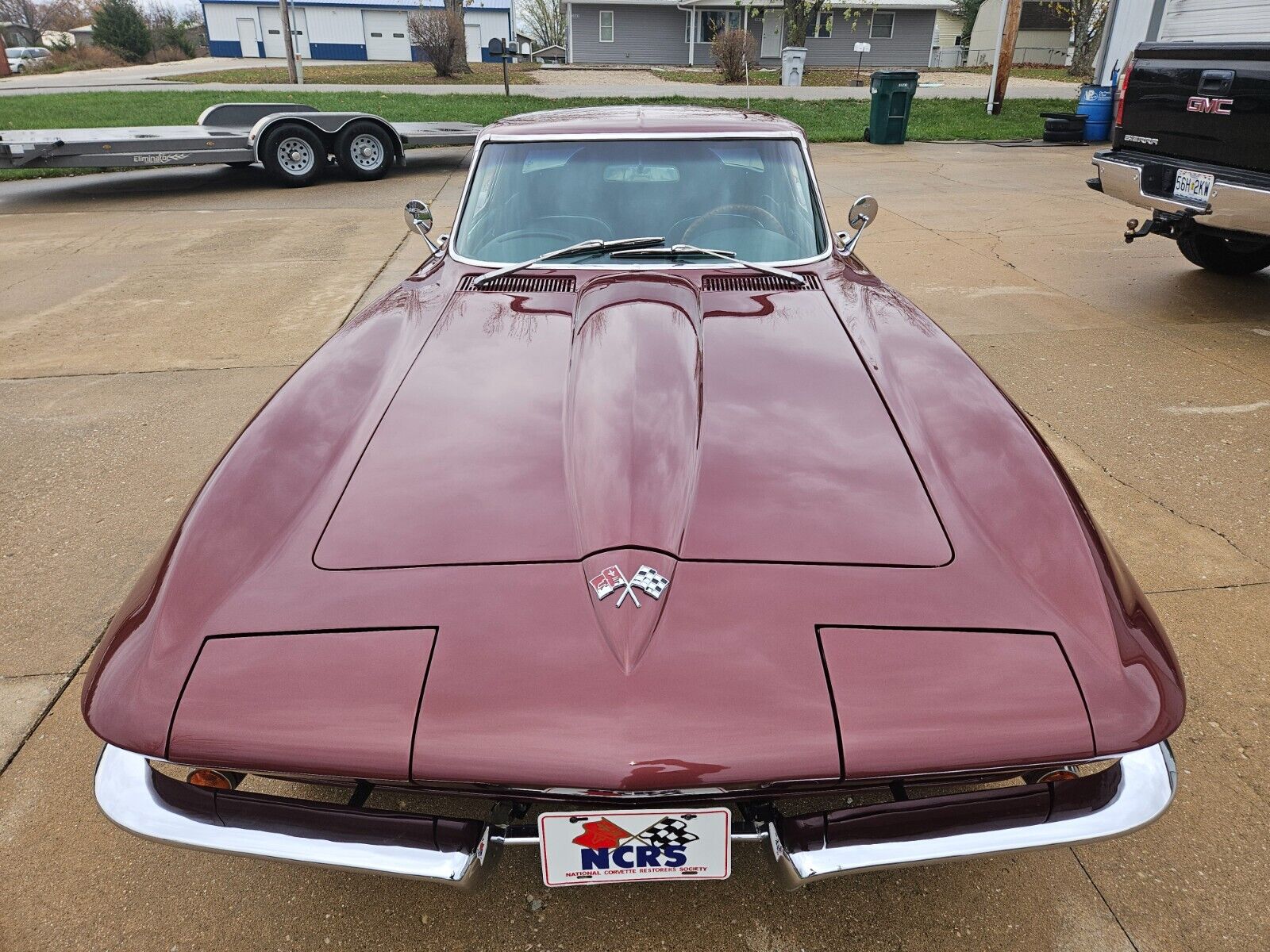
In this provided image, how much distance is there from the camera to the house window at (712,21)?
3600 cm

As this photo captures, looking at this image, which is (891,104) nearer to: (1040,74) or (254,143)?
(254,143)

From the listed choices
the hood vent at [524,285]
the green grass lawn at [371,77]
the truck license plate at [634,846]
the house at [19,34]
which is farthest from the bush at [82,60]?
the truck license plate at [634,846]

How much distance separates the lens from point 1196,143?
5.10 m

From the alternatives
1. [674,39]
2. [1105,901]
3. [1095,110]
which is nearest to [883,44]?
[674,39]

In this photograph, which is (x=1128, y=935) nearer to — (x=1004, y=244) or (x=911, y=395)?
(x=911, y=395)

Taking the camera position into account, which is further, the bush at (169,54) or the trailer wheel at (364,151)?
the bush at (169,54)

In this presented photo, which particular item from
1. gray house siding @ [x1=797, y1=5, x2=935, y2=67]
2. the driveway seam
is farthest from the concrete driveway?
gray house siding @ [x1=797, y1=5, x2=935, y2=67]

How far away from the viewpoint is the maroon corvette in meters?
1.35

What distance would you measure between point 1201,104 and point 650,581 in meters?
5.33

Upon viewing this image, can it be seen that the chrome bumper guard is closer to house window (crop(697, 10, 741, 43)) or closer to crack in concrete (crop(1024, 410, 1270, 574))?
crack in concrete (crop(1024, 410, 1270, 574))

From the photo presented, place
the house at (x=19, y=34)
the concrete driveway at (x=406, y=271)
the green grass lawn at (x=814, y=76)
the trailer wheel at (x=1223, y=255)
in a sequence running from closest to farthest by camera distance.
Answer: the concrete driveway at (x=406, y=271), the trailer wheel at (x=1223, y=255), the green grass lawn at (x=814, y=76), the house at (x=19, y=34)

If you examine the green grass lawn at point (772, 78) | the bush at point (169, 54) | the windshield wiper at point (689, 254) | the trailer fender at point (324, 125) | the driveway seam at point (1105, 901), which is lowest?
the driveway seam at point (1105, 901)

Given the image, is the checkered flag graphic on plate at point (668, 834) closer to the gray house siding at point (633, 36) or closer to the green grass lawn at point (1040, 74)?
the green grass lawn at point (1040, 74)

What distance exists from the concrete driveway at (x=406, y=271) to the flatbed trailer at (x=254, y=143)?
1085 millimetres
